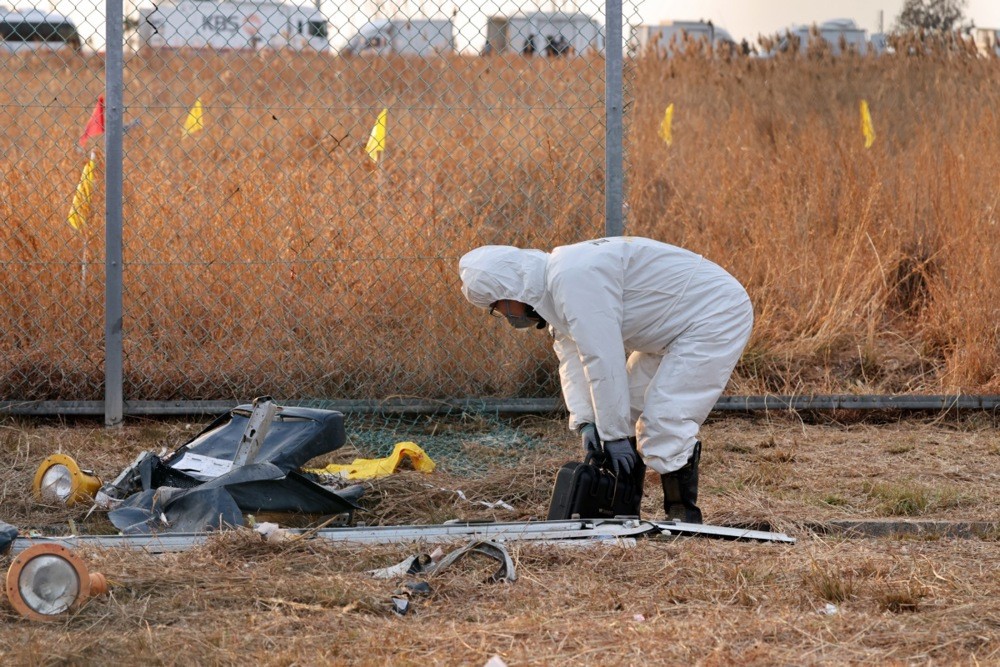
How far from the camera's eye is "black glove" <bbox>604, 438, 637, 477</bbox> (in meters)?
3.90

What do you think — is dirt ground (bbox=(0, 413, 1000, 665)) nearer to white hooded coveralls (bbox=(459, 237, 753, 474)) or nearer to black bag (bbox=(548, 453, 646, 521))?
black bag (bbox=(548, 453, 646, 521))

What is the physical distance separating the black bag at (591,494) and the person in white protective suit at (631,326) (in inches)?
2.4

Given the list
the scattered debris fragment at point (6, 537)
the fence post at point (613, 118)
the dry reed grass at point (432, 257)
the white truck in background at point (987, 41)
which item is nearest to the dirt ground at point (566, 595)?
the scattered debris fragment at point (6, 537)

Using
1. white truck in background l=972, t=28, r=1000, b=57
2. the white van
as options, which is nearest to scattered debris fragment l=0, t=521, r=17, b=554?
the white van

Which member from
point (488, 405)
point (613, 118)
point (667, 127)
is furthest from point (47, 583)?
point (667, 127)

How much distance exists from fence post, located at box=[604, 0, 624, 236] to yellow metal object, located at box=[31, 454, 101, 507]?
2.48 metres

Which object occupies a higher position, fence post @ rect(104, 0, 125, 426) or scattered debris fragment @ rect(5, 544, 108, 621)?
fence post @ rect(104, 0, 125, 426)

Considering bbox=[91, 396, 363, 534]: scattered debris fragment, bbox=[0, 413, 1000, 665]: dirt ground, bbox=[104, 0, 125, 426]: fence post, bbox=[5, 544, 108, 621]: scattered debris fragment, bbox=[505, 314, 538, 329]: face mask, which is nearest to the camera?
bbox=[0, 413, 1000, 665]: dirt ground

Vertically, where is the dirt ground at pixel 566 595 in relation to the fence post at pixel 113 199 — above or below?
below

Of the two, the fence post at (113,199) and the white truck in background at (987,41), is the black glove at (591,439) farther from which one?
the white truck in background at (987,41)

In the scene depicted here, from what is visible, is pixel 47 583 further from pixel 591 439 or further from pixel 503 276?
pixel 591 439

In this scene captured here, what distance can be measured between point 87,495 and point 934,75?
9513 millimetres

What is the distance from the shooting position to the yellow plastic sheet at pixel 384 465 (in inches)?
185

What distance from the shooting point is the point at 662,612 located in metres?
2.98
